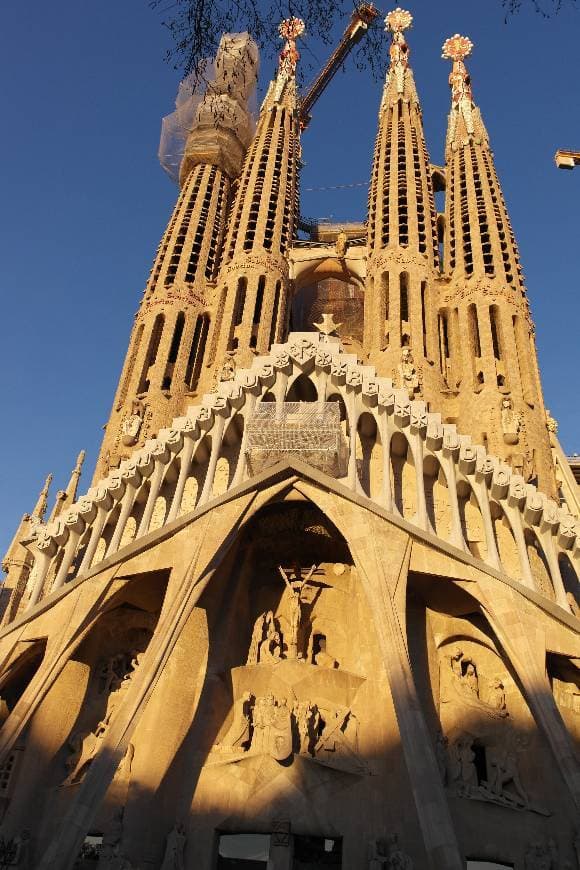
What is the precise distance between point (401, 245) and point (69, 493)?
11285 mm

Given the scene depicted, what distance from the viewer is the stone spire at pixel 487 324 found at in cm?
1638

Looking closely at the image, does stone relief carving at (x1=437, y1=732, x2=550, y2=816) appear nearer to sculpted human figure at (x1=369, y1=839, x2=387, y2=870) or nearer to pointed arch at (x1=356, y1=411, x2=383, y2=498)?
sculpted human figure at (x1=369, y1=839, x2=387, y2=870)

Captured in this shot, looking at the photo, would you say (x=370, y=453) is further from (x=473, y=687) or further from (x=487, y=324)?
(x=487, y=324)

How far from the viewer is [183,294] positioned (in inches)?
808

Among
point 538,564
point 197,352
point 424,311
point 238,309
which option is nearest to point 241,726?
point 538,564

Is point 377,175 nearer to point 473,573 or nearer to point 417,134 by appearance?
point 417,134

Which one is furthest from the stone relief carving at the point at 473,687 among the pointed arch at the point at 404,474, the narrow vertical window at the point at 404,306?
the narrow vertical window at the point at 404,306

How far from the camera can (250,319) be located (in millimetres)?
19859

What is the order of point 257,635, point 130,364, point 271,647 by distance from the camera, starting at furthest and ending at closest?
point 130,364, point 257,635, point 271,647

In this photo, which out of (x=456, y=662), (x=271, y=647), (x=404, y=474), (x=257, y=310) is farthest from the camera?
(x=257, y=310)

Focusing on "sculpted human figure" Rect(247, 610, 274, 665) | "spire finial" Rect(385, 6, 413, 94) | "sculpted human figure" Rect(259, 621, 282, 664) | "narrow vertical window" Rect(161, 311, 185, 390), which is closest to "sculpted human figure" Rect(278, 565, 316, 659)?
"sculpted human figure" Rect(259, 621, 282, 664)

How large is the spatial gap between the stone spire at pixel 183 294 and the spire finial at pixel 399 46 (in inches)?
226

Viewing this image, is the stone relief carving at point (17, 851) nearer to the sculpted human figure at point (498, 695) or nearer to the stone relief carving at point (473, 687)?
the stone relief carving at point (473, 687)

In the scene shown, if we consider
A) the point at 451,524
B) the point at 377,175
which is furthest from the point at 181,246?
the point at 451,524
